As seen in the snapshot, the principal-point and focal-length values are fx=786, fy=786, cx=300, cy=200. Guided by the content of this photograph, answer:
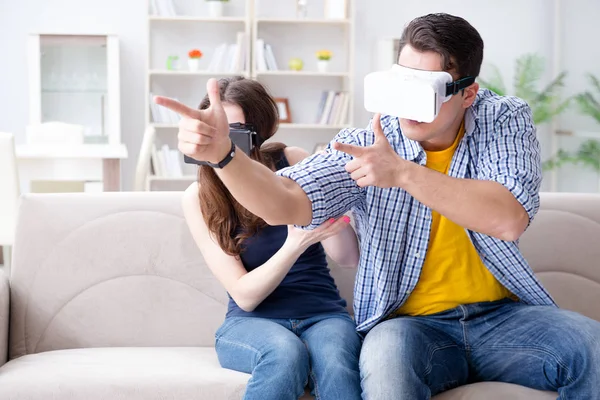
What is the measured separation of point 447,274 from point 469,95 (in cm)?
39

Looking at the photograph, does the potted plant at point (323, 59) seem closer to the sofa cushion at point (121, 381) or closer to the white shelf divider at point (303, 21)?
the white shelf divider at point (303, 21)

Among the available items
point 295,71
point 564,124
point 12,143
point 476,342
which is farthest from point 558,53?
point 476,342

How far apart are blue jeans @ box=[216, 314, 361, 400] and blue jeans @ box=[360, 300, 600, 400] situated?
0.05 m

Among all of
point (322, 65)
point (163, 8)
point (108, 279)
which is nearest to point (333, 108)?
point (322, 65)

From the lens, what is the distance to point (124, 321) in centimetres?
205

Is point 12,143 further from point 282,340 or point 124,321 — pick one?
point 282,340

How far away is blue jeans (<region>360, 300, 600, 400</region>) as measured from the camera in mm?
1498

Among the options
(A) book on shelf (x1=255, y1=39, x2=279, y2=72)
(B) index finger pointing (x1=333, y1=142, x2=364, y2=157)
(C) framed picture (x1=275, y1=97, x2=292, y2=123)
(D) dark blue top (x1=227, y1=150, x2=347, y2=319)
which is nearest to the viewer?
(B) index finger pointing (x1=333, y1=142, x2=364, y2=157)

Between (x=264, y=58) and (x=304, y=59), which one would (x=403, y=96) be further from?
(x=304, y=59)

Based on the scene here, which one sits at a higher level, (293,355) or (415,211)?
(415,211)

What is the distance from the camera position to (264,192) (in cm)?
141

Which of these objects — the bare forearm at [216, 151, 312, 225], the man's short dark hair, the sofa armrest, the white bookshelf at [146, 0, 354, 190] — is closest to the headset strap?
the man's short dark hair

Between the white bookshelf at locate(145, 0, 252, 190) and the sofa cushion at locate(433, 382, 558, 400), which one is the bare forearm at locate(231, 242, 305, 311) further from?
the white bookshelf at locate(145, 0, 252, 190)

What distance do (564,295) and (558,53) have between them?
14.9 feet
